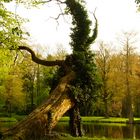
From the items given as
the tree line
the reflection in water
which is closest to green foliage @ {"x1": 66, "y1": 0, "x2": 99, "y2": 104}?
the reflection in water

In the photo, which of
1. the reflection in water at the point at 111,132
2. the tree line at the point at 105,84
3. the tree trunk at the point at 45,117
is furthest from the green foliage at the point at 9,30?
the tree line at the point at 105,84

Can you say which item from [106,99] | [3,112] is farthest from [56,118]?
[3,112]

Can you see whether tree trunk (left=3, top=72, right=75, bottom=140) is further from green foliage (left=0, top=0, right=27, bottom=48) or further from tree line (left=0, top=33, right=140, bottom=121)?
tree line (left=0, top=33, right=140, bottom=121)

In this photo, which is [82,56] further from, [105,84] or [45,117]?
[105,84]

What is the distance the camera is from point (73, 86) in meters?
25.8

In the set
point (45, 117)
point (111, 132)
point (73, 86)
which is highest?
point (73, 86)

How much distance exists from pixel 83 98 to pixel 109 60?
4670 cm

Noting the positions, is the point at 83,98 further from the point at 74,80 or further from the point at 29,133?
the point at 29,133

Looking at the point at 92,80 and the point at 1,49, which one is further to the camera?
the point at 92,80

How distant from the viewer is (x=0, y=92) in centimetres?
7225

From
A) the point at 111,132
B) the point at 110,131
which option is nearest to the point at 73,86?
the point at 111,132

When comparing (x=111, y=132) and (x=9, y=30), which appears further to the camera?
(x=111, y=132)

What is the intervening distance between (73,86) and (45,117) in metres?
4.64

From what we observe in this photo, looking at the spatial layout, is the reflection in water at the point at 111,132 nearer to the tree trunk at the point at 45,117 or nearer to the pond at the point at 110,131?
the pond at the point at 110,131
